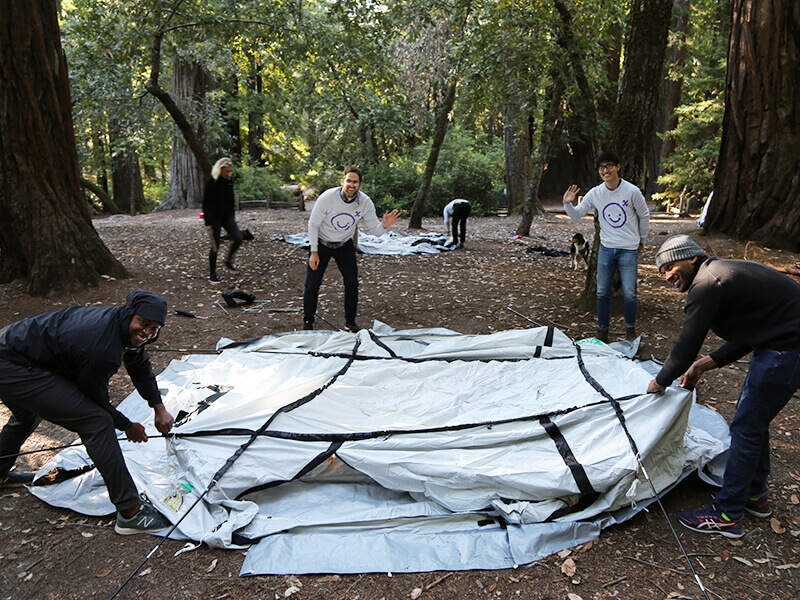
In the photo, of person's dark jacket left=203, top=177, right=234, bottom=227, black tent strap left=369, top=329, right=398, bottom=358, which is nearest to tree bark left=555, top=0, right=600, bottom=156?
black tent strap left=369, top=329, right=398, bottom=358

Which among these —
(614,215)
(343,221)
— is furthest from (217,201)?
(614,215)

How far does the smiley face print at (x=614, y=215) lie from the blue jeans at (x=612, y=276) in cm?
23

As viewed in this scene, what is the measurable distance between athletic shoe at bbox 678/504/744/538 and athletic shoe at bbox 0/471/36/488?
349cm

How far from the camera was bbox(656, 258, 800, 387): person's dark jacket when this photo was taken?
2.46 metres

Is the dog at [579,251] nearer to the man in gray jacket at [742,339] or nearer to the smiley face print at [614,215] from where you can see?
the smiley face print at [614,215]

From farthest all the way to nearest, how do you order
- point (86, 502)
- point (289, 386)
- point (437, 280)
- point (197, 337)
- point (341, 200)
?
point (437, 280) → point (197, 337) → point (341, 200) → point (289, 386) → point (86, 502)

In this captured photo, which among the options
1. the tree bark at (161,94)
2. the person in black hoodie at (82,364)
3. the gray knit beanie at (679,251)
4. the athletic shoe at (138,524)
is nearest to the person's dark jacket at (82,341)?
the person in black hoodie at (82,364)

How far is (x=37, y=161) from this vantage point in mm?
6340

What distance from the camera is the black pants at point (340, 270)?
17.3ft

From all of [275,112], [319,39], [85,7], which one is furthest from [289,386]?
[275,112]

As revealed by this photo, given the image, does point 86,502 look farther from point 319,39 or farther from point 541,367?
point 319,39

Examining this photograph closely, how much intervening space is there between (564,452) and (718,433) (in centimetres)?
127

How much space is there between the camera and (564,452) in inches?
116

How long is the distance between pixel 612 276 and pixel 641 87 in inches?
89.1
